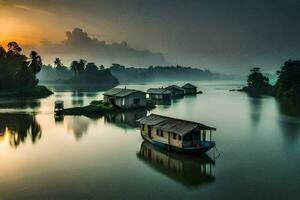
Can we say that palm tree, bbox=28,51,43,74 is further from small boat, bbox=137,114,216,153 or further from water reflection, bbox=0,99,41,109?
small boat, bbox=137,114,216,153

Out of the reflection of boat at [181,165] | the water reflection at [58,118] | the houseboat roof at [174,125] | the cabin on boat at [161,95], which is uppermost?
the cabin on boat at [161,95]

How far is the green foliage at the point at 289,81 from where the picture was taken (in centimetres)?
10231

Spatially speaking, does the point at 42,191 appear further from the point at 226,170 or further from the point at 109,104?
the point at 109,104

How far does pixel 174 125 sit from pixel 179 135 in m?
1.83

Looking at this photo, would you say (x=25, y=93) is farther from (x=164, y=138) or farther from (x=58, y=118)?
(x=164, y=138)

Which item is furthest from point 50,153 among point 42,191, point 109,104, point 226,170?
point 109,104

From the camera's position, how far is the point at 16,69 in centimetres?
11888

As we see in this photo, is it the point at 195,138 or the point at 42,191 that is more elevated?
the point at 195,138

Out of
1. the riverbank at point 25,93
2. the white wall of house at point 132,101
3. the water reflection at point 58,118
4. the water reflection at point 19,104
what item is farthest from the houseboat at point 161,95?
the riverbank at point 25,93

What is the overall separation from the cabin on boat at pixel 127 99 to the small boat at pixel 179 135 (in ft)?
98.3

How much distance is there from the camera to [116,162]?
29453 millimetres

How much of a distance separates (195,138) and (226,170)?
5402 mm

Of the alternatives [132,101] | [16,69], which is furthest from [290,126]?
[16,69]

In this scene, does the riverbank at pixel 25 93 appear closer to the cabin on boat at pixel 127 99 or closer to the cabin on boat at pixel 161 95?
the cabin on boat at pixel 161 95
